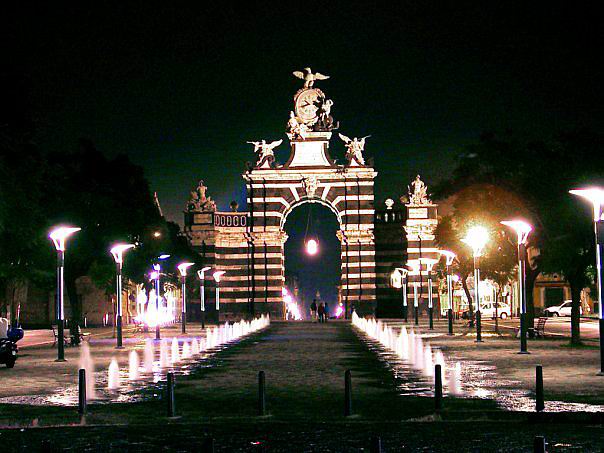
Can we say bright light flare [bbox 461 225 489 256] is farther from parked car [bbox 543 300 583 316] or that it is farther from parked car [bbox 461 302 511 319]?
parked car [bbox 461 302 511 319]

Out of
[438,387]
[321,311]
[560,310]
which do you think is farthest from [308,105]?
[438,387]

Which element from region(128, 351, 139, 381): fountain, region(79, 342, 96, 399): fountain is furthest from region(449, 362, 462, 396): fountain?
region(128, 351, 139, 381): fountain

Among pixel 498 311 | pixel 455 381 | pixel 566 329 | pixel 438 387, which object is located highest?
pixel 438 387

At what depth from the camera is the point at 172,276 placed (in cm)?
8294

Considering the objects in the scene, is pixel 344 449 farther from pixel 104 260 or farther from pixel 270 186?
pixel 270 186

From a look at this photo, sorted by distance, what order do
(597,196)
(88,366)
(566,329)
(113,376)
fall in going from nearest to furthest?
(113,376) < (597,196) < (88,366) < (566,329)

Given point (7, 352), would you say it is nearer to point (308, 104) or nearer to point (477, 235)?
point (477, 235)

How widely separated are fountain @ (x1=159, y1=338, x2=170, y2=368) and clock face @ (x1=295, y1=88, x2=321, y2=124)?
1807 inches

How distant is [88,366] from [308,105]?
63.0 m

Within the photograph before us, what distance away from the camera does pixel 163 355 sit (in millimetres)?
38031

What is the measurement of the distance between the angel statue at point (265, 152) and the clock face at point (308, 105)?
3103 mm

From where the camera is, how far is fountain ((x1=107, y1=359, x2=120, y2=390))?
2455 cm

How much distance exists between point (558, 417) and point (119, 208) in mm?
39085

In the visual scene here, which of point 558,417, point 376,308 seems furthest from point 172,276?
point 558,417
